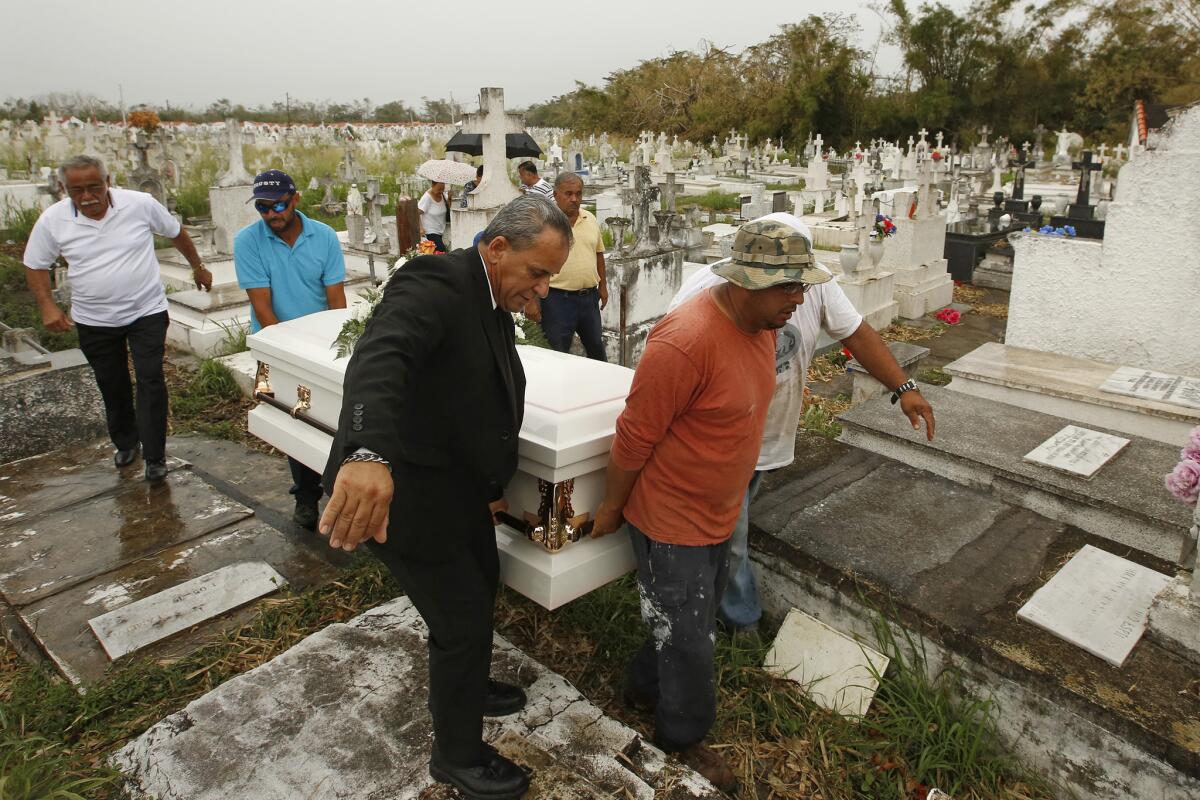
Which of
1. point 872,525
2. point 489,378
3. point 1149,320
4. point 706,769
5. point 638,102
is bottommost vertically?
point 706,769

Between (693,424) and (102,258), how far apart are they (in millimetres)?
3189

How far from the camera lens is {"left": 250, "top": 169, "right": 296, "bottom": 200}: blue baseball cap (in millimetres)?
3145

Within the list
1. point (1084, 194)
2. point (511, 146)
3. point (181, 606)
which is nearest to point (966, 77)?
point (1084, 194)

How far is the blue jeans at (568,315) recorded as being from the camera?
4.74m

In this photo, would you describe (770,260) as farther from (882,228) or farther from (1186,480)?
(882,228)

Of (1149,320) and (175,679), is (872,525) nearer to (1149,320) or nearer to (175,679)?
(175,679)

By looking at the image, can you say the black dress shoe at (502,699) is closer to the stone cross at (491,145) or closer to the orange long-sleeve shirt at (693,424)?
the orange long-sleeve shirt at (693,424)

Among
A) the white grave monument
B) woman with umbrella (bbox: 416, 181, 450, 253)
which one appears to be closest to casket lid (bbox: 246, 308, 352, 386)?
the white grave monument

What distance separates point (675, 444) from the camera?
1.85m

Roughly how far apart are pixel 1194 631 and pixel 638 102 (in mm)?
39777

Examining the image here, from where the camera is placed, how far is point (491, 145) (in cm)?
534

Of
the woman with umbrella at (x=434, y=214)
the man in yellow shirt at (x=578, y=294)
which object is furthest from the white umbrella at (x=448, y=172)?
the man in yellow shirt at (x=578, y=294)

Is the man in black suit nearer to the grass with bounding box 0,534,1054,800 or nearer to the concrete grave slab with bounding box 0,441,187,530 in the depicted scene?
the grass with bounding box 0,534,1054,800

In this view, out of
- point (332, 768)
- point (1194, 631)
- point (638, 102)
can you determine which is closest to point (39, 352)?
point (332, 768)
